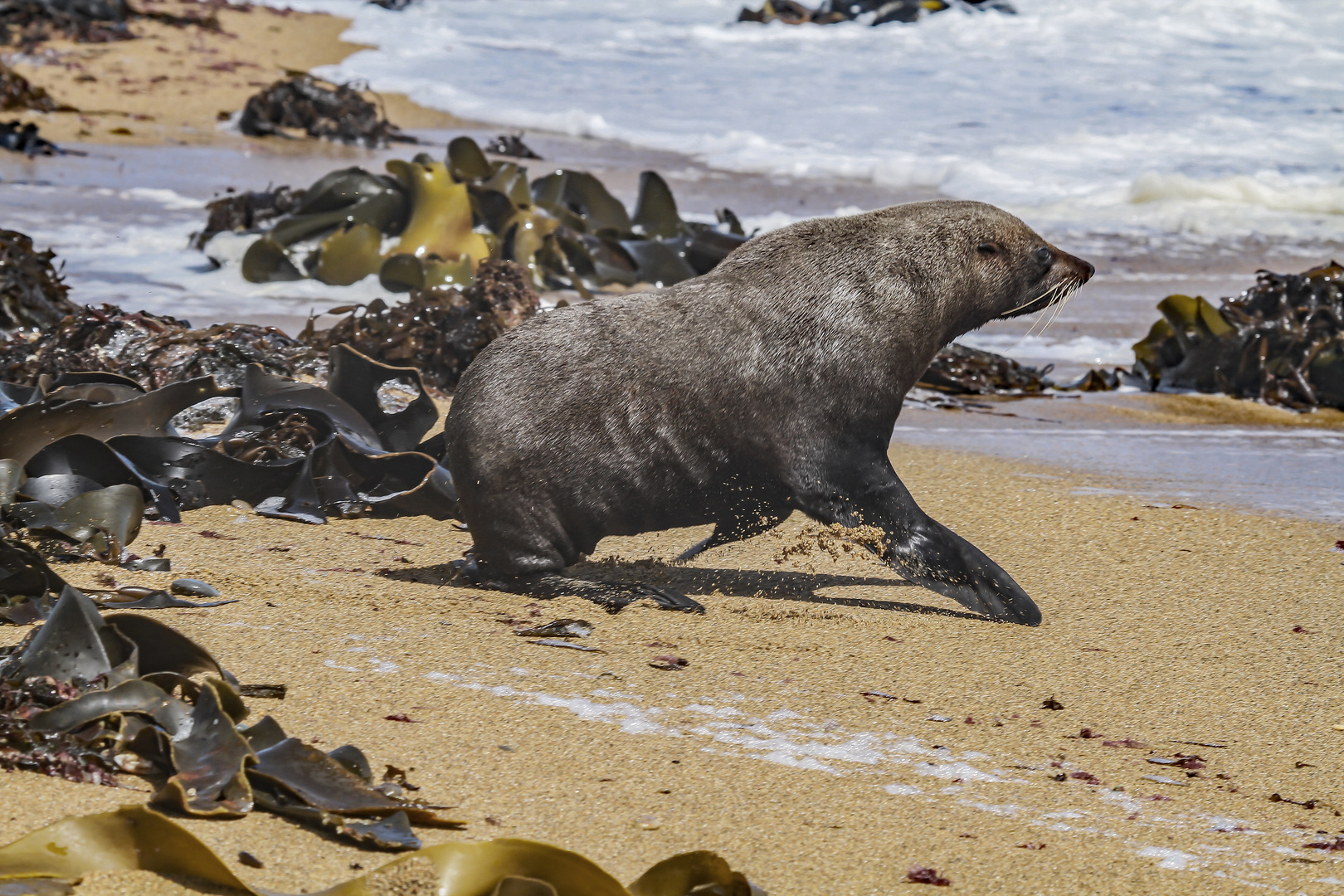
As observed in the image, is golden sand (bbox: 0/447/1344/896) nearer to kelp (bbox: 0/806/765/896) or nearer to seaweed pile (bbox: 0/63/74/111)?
kelp (bbox: 0/806/765/896)

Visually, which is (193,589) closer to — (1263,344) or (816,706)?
(816,706)

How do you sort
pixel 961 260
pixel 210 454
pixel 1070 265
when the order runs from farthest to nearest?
pixel 1070 265
pixel 210 454
pixel 961 260

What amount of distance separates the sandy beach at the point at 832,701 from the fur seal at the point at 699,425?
20 centimetres

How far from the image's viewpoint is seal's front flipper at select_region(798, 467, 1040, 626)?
167 inches

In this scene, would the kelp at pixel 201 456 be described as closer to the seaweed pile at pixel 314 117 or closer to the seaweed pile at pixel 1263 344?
the seaweed pile at pixel 1263 344

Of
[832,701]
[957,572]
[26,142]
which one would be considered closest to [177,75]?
[26,142]

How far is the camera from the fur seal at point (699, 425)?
432 cm

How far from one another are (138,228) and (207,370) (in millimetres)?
5181

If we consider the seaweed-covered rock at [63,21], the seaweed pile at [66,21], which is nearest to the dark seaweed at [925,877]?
the seaweed pile at [66,21]

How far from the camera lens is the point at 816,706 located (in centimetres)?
345

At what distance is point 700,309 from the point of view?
4.48 metres

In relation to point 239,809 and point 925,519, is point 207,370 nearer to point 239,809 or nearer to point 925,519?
point 925,519

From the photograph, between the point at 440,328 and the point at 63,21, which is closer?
the point at 440,328

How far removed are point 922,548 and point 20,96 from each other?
1383 cm
